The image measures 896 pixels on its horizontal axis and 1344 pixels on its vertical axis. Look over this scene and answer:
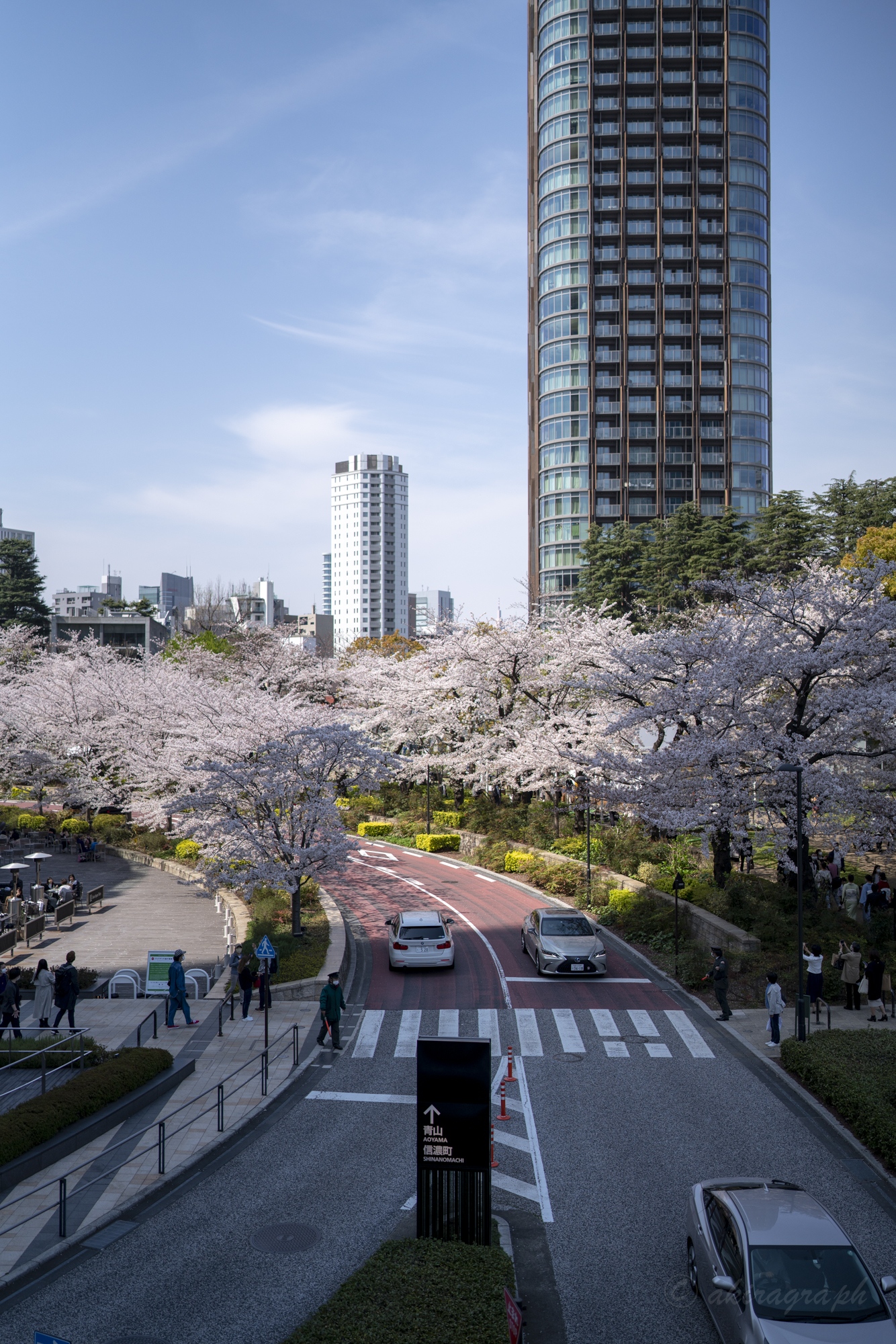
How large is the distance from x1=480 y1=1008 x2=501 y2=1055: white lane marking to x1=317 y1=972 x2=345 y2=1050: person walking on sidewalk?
3032mm

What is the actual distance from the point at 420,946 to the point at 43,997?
929 cm

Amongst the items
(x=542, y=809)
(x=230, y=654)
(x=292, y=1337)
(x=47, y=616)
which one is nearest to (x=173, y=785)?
(x=542, y=809)

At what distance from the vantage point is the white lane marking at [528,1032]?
18.8 meters

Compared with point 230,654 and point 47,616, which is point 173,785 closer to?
point 230,654

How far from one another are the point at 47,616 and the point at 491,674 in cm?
7247

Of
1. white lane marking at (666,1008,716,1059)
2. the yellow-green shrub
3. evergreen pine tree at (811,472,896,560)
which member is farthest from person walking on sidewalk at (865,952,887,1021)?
evergreen pine tree at (811,472,896,560)

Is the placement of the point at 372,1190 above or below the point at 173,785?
below

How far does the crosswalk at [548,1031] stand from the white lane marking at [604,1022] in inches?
0.6

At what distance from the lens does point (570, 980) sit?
24.4m

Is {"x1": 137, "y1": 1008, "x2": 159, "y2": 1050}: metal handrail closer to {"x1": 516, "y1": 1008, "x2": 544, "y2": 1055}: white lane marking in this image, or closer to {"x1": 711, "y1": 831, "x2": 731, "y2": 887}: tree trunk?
{"x1": 516, "y1": 1008, "x2": 544, "y2": 1055}: white lane marking

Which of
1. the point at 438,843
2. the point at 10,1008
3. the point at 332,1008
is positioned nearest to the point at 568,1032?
the point at 332,1008

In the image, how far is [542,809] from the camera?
144 ft

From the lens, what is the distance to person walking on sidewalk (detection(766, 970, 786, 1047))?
1883 cm

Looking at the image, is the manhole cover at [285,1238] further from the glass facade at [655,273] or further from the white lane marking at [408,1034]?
the glass facade at [655,273]
